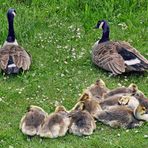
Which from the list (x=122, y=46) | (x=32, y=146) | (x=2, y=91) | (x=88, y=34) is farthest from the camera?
(x=88, y=34)

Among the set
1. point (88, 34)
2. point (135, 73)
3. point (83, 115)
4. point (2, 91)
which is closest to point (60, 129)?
point (83, 115)

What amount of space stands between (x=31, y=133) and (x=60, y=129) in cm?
45

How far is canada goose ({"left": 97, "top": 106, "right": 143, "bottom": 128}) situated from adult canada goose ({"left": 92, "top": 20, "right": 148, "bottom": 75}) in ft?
5.27

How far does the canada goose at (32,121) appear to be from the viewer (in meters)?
8.81

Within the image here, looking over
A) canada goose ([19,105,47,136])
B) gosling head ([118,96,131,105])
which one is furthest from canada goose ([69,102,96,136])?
gosling head ([118,96,131,105])

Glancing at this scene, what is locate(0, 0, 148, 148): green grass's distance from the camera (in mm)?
9023

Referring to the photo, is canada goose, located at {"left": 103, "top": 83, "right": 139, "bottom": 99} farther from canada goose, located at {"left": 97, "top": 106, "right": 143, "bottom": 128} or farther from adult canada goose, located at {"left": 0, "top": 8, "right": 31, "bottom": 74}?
adult canada goose, located at {"left": 0, "top": 8, "right": 31, "bottom": 74}

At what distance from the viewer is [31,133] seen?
8.88 meters

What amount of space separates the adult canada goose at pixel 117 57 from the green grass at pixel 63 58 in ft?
0.73

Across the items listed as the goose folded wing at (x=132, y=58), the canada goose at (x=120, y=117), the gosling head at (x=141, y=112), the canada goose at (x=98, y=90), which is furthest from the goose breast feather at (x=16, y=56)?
the gosling head at (x=141, y=112)

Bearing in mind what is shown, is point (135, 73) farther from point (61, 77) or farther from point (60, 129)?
point (60, 129)

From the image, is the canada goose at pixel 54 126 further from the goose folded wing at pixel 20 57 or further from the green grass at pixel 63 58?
the goose folded wing at pixel 20 57

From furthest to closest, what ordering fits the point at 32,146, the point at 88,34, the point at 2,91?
1. the point at 88,34
2. the point at 2,91
3. the point at 32,146

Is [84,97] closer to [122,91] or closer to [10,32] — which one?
[122,91]
